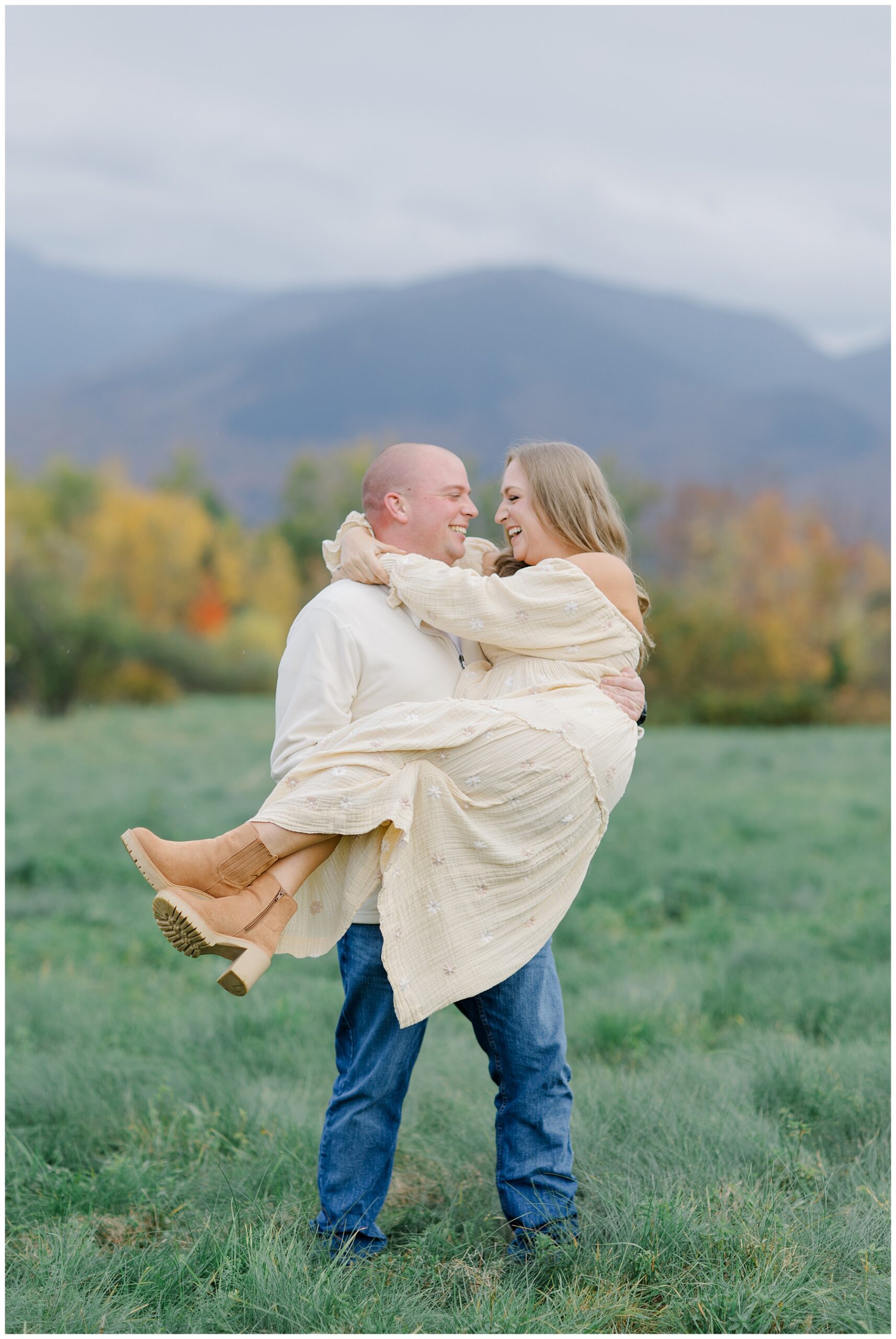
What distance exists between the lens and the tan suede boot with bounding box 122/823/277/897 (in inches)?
102

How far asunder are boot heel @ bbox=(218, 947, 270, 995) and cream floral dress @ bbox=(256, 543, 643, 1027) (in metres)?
0.25

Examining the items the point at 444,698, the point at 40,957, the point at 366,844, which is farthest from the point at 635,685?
the point at 40,957

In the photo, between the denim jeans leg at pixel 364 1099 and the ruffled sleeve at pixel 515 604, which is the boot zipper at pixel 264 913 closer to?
the denim jeans leg at pixel 364 1099

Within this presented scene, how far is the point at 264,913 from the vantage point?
8.61ft

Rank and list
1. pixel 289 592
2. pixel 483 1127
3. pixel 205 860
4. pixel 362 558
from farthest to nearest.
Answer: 1. pixel 289 592
2. pixel 483 1127
3. pixel 362 558
4. pixel 205 860

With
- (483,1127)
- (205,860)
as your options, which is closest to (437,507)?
(205,860)

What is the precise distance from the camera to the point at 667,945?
617 cm

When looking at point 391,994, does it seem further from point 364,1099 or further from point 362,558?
point 362,558

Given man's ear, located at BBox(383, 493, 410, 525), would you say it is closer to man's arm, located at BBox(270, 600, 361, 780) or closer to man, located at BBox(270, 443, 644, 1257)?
man, located at BBox(270, 443, 644, 1257)

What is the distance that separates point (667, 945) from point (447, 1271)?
11.4 ft

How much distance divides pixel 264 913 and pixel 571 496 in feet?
4.26

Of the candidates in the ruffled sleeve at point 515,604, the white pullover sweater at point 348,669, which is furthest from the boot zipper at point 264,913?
the ruffled sleeve at point 515,604

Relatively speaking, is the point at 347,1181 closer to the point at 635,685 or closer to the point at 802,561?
the point at 635,685

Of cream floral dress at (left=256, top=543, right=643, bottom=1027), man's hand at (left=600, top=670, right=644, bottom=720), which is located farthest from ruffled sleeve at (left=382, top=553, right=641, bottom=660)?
man's hand at (left=600, top=670, right=644, bottom=720)
